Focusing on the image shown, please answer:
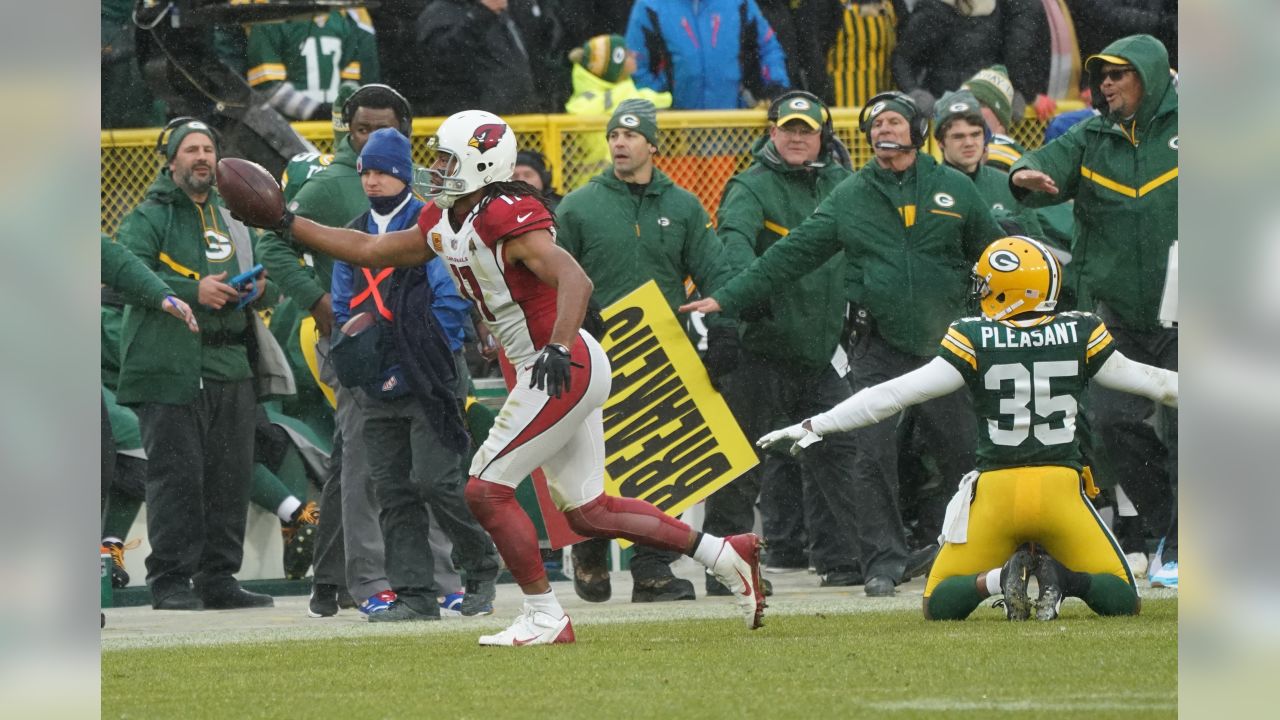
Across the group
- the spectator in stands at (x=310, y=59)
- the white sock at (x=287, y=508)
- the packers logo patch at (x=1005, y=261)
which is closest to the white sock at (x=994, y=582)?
the packers logo patch at (x=1005, y=261)

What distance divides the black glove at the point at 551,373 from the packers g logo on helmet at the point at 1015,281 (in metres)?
1.72

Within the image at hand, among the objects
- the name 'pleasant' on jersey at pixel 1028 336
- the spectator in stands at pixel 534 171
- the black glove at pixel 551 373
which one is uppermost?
the spectator in stands at pixel 534 171

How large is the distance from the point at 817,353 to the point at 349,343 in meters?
2.43

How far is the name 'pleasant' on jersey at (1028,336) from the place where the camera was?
24.5 feet

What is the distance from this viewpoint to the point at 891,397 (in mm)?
7484

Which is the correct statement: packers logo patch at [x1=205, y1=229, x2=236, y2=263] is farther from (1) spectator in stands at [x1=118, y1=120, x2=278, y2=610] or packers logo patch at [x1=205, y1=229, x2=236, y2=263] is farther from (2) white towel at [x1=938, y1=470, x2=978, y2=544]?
(2) white towel at [x1=938, y1=470, x2=978, y2=544]

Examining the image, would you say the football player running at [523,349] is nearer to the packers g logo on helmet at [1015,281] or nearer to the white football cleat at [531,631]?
the white football cleat at [531,631]

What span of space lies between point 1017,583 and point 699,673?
5.38 ft

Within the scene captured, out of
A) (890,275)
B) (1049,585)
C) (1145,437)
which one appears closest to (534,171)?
(890,275)

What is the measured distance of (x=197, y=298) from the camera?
9586mm

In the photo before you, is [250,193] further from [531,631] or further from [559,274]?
[531,631]

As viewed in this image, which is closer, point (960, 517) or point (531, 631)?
point (531, 631)
